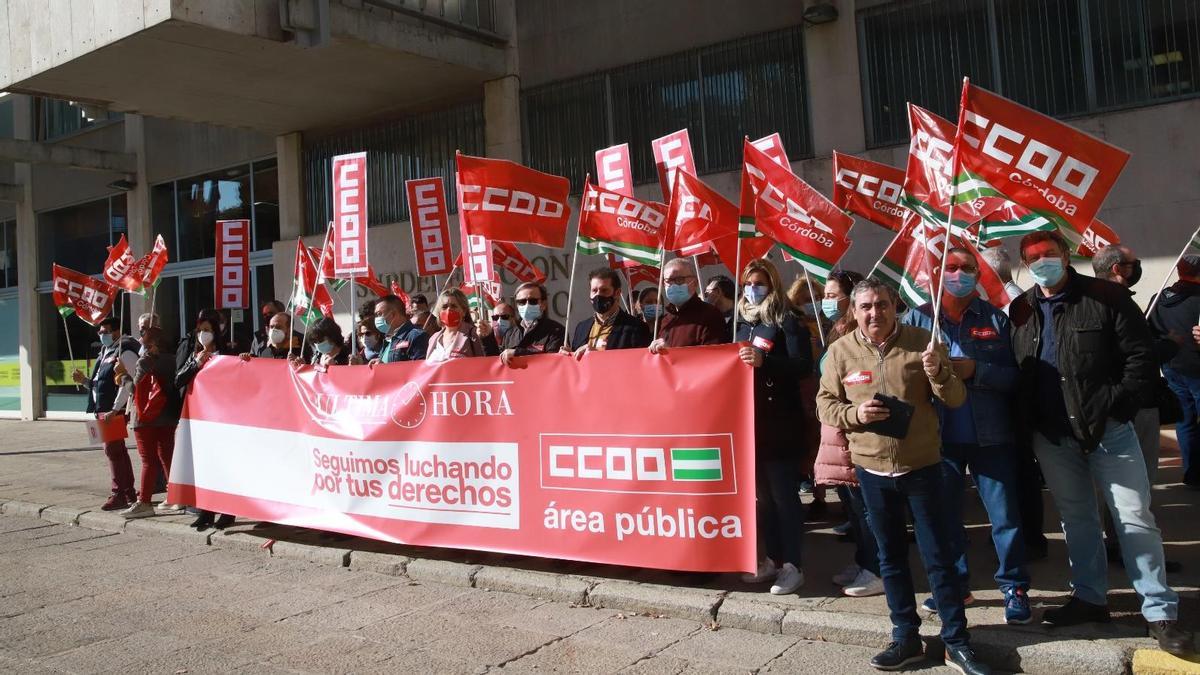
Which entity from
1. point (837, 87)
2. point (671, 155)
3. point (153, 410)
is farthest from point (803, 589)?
point (837, 87)

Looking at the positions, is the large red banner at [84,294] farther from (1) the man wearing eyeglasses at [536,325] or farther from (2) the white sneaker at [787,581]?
(2) the white sneaker at [787,581]

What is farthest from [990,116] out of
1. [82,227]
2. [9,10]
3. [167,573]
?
[82,227]

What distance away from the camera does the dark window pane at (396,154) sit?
563 inches

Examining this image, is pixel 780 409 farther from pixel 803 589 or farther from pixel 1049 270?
pixel 1049 270

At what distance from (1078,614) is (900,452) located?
1350 millimetres

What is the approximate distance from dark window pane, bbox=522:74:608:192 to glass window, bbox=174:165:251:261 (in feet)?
22.7

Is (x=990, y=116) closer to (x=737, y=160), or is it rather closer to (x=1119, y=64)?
(x=1119, y=64)

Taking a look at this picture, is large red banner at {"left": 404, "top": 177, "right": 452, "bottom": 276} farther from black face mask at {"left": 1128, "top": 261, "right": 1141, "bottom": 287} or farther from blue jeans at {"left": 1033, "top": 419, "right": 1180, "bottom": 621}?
blue jeans at {"left": 1033, "top": 419, "right": 1180, "bottom": 621}

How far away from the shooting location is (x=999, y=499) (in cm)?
463

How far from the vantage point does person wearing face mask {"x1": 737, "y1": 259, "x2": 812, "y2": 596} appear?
5230mm

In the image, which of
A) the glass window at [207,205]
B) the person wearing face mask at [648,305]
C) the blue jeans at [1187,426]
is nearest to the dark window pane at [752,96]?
the person wearing face mask at [648,305]

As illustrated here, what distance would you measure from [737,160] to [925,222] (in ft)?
21.5

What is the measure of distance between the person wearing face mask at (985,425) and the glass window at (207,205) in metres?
15.7

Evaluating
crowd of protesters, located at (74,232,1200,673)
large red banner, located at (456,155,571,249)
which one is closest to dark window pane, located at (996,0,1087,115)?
crowd of protesters, located at (74,232,1200,673)
